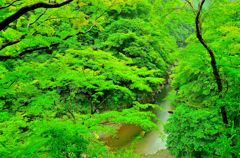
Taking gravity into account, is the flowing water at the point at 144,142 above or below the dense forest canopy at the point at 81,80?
below

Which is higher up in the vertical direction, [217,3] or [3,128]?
[217,3]

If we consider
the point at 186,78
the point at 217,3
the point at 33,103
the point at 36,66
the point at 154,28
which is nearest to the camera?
the point at 33,103

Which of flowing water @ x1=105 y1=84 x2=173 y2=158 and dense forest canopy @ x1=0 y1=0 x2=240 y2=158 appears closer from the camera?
dense forest canopy @ x1=0 y1=0 x2=240 y2=158

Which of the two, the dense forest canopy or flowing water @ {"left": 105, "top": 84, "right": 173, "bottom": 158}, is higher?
the dense forest canopy

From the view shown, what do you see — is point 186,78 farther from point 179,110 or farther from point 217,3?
point 217,3

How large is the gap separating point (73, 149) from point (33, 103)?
1722 millimetres

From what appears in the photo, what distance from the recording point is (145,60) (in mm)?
29047

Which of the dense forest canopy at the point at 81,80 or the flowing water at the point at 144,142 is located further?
the flowing water at the point at 144,142

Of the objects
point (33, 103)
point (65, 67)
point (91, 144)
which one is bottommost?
point (91, 144)

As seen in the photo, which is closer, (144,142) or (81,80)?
(81,80)

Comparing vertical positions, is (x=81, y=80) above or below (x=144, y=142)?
above

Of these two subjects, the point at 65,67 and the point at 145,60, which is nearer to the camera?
the point at 65,67

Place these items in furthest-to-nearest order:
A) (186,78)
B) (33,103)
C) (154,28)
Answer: (154,28) → (186,78) → (33,103)

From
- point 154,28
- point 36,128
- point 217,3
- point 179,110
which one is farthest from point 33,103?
point 154,28
